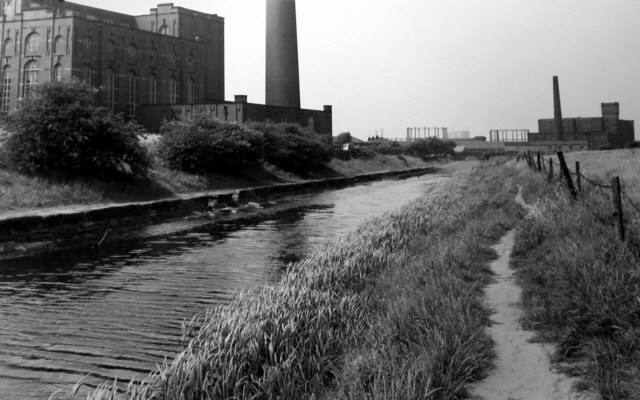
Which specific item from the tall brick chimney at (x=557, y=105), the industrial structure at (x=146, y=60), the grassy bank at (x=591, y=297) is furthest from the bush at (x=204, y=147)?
the tall brick chimney at (x=557, y=105)

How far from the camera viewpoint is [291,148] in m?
40.8

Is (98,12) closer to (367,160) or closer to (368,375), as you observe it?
(367,160)

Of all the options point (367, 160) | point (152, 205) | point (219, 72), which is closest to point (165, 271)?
point (152, 205)

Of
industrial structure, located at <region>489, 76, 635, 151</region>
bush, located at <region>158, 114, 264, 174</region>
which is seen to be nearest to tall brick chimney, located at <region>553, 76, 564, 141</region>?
industrial structure, located at <region>489, 76, 635, 151</region>

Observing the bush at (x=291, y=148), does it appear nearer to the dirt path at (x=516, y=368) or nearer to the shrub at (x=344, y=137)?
the dirt path at (x=516, y=368)

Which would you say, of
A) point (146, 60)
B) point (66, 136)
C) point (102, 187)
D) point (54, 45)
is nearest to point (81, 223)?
point (102, 187)

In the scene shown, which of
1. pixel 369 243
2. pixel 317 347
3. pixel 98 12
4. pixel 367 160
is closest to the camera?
pixel 317 347

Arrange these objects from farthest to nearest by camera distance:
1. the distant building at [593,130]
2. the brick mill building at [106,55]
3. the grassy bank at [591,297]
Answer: the distant building at [593,130] < the brick mill building at [106,55] < the grassy bank at [591,297]

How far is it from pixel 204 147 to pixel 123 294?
20820 mm

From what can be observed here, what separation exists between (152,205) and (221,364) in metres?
16.4

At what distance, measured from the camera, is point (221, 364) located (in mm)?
4312

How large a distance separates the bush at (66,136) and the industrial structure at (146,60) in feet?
115

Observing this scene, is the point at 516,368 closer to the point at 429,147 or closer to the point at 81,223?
the point at 81,223

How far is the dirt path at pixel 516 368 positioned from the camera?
13.2 feet
